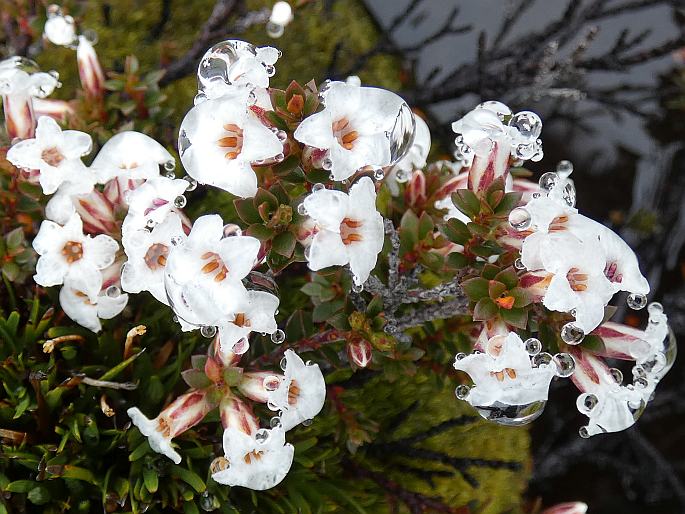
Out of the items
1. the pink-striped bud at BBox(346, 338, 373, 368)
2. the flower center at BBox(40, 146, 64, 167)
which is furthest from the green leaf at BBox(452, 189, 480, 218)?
the flower center at BBox(40, 146, 64, 167)

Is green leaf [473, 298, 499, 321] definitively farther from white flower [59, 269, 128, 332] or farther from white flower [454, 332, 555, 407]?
white flower [59, 269, 128, 332]

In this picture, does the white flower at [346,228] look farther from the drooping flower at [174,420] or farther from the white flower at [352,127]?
the drooping flower at [174,420]

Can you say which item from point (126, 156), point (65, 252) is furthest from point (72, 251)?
point (126, 156)

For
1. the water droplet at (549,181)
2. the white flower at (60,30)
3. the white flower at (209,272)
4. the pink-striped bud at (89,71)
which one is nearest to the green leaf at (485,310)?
the water droplet at (549,181)

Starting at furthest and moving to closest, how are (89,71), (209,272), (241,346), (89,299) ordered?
(89,71) → (89,299) → (241,346) → (209,272)

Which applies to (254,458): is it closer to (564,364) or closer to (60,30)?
(564,364)

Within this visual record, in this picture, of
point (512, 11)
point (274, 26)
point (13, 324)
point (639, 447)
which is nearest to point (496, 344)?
point (13, 324)
